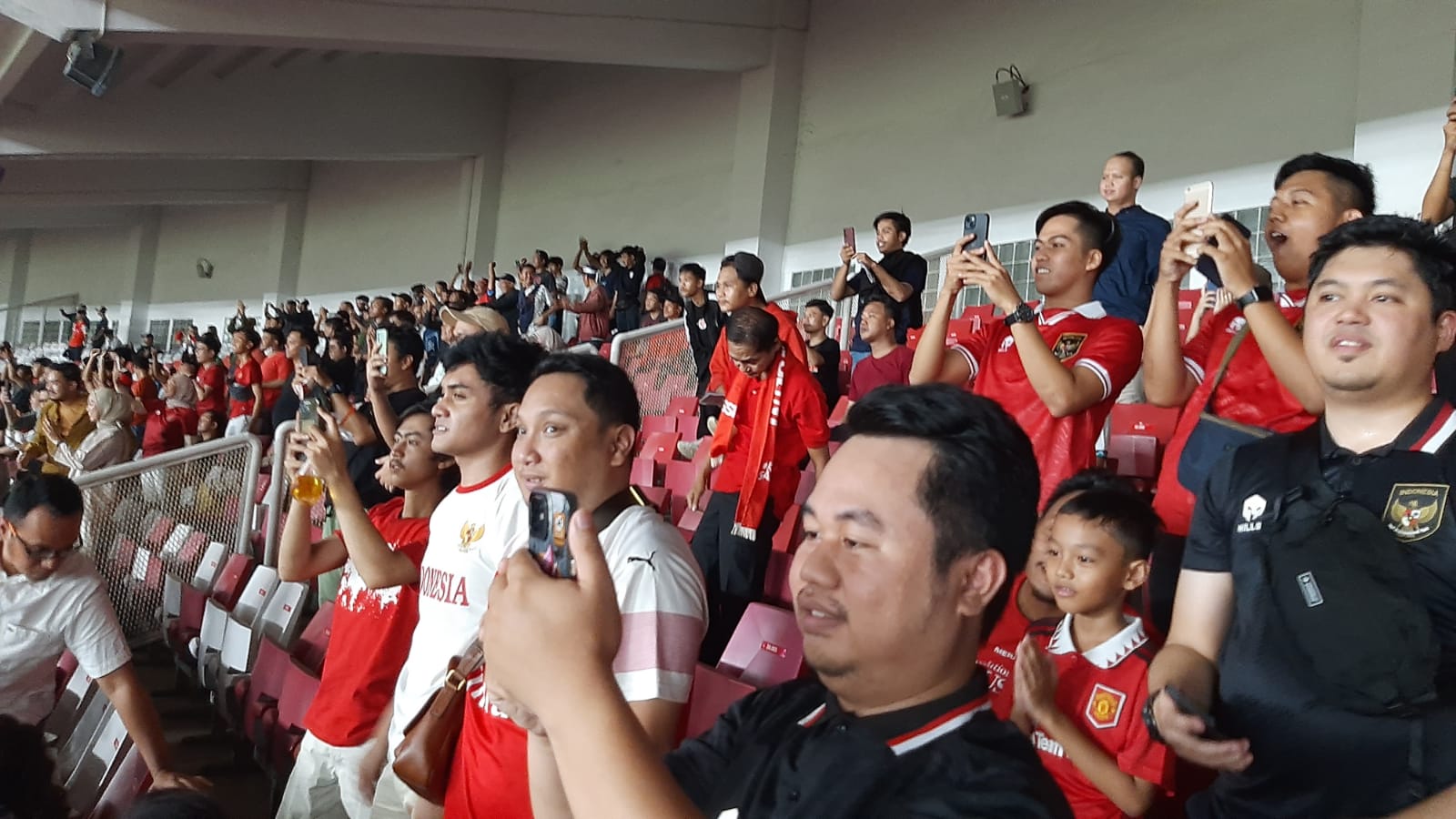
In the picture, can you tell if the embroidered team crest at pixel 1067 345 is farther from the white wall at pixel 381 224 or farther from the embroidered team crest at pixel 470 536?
the white wall at pixel 381 224

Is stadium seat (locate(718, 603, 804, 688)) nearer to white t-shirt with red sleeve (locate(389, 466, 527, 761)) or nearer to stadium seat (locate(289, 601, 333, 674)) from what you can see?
white t-shirt with red sleeve (locate(389, 466, 527, 761))

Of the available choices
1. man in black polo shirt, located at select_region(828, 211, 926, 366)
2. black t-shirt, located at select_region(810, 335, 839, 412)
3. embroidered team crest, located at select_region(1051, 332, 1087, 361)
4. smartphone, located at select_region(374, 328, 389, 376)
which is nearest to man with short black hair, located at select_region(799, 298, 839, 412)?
black t-shirt, located at select_region(810, 335, 839, 412)

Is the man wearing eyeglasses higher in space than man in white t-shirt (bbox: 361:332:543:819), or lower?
lower

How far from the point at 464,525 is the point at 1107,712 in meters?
1.26

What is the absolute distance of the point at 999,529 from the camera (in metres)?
0.99

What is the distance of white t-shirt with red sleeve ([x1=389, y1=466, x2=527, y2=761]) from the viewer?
77.0 inches

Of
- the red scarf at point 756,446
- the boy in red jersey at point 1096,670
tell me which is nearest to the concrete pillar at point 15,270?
the red scarf at point 756,446

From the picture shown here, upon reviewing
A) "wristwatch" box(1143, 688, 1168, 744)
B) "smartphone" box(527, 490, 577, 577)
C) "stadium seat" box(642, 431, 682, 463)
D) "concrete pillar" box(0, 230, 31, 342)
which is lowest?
"wristwatch" box(1143, 688, 1168, 744)

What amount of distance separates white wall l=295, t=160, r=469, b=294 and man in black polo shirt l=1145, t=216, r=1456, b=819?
1460 cm

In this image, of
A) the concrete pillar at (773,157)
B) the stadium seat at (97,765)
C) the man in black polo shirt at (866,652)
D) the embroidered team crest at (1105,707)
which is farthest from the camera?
the concrete pillar at (773,157)

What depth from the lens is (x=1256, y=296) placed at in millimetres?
1816

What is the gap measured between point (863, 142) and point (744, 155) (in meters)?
1.48

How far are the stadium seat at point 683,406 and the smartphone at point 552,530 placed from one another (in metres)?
5.01

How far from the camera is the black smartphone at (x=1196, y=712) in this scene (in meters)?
1.36
